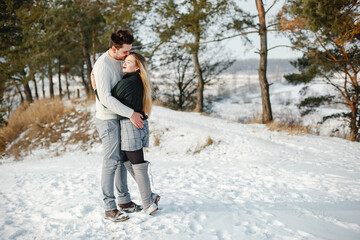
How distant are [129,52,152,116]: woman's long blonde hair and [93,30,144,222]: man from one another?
16 centimetres

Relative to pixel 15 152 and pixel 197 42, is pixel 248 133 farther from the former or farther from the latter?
pixel 15 152

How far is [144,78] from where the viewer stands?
2.40 m

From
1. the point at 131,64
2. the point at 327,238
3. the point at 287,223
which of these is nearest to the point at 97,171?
the point at 131,64

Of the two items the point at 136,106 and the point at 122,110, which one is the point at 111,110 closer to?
the point at 122,110

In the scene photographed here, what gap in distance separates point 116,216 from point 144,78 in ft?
4.82

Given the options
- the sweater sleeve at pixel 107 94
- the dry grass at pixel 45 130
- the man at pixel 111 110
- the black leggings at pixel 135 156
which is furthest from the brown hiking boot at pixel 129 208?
the dry grass at pixel 45 130

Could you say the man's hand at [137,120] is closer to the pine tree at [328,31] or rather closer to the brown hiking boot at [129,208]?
the brown hiking boot at [129,208]

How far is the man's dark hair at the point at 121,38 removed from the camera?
2314 millimetres

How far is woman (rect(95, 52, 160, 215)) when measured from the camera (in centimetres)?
233

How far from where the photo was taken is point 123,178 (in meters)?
2.67

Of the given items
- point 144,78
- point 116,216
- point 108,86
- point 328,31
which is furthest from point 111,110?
point 328,31

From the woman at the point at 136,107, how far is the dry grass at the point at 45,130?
17.8 feet

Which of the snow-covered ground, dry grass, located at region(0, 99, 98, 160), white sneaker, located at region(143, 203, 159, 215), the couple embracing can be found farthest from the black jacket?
dry grass, located at region(0, 99, 98, 160)

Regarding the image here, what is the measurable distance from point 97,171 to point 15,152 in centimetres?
423
